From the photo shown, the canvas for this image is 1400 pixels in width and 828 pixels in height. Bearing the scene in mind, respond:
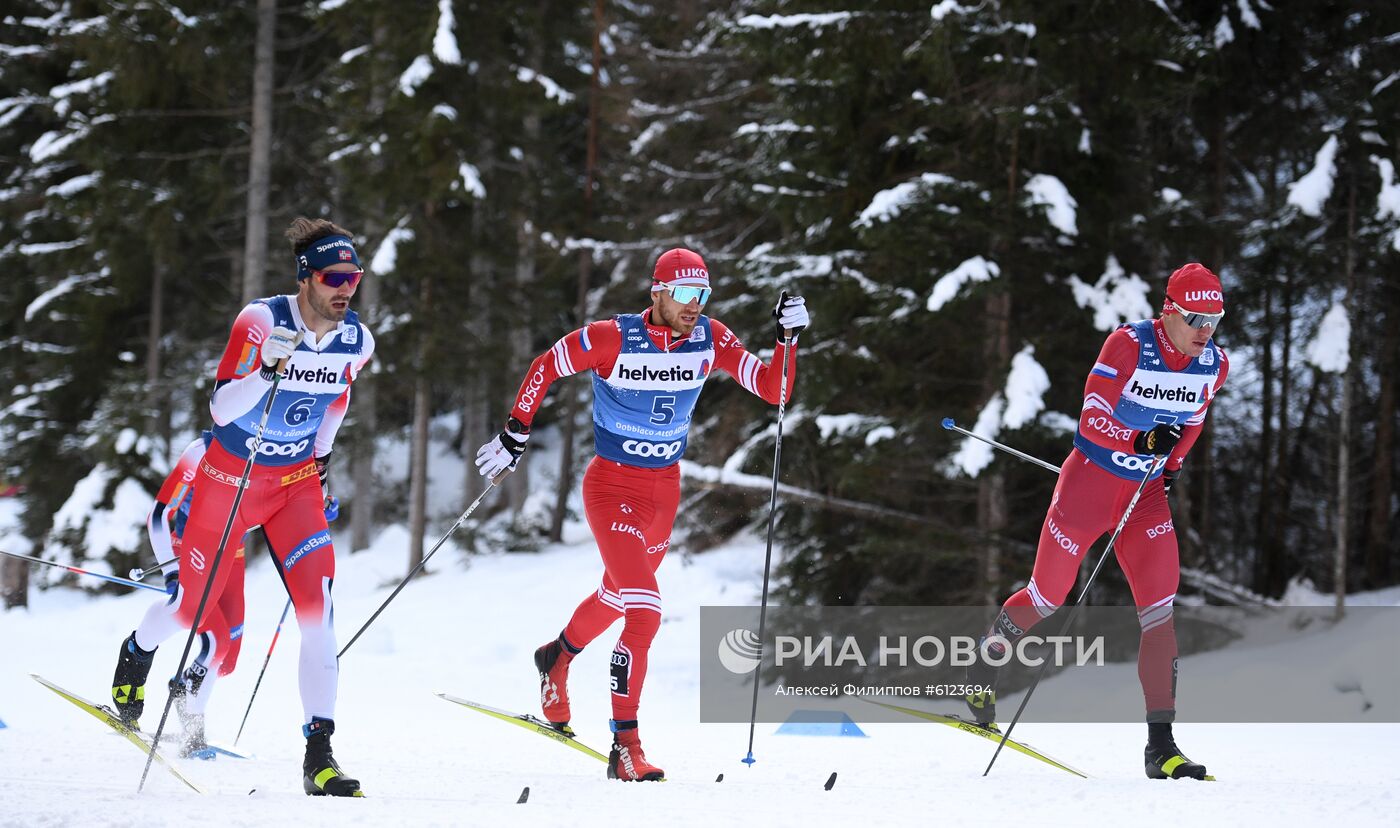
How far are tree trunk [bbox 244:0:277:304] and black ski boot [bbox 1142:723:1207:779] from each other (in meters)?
13.8

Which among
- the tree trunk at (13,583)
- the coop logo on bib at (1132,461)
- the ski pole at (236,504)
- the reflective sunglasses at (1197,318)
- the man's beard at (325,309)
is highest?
the reflective sunglasses at (1197,318)

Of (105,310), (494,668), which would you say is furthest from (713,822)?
(105,310)

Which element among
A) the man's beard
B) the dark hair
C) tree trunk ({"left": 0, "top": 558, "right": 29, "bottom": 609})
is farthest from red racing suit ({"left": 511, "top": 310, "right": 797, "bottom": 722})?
tree trunk ({"left": 0, "top": 558, "right": 29, "bottom": 609})

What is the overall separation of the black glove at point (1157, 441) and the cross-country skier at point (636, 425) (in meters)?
1.67

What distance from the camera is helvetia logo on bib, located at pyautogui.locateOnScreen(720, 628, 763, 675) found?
991 cm

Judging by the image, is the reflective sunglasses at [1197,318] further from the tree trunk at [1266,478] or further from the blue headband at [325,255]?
the tree trunk at [1266,478]

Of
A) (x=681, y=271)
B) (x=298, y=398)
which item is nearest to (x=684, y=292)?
(x=681, y=271)

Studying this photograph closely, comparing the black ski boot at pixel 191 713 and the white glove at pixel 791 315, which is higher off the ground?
the white glove at pixel 791 315

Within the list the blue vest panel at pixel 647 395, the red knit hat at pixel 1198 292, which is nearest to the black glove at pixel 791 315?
the blue vest panel at pixel 647 395

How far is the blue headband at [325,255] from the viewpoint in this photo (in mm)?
4727

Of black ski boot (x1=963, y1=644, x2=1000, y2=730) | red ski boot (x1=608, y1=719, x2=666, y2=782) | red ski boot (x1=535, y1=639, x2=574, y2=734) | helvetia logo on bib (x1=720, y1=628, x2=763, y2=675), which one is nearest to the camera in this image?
red ski boot (x1=608, y1=719, x2=666, y2=782)

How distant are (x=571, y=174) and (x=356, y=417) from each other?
16.2 feet

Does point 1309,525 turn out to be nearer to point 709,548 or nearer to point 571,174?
point 709,548

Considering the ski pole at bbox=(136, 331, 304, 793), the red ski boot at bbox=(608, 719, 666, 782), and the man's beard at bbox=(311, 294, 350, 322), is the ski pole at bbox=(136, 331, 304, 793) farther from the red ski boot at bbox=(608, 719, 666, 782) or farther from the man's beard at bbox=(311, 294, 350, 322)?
the red ski boot at bbox=(608, 719, 666, 782)
